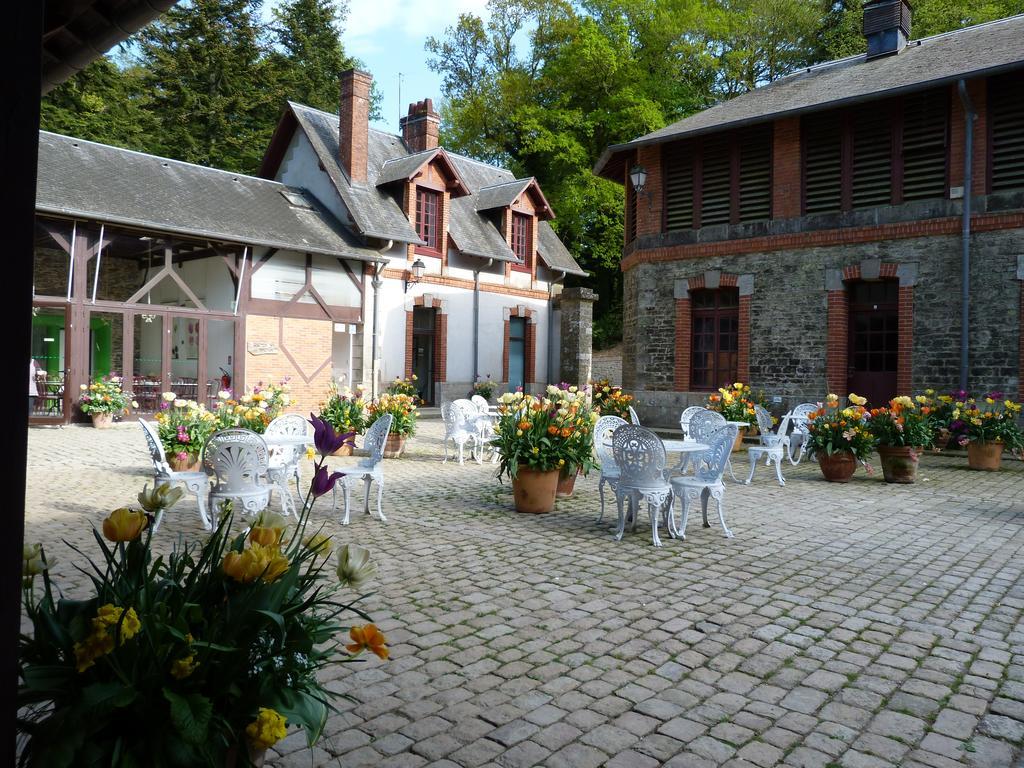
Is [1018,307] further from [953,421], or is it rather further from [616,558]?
[616,558]

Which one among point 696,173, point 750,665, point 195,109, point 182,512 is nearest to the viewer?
point 750,665

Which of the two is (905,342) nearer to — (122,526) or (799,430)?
(799,430)

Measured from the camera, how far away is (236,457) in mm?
5676


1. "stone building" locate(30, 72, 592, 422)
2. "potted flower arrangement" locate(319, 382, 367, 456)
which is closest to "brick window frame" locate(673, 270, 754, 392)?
"potted flower arrangement" locate(319, 382, 367, 456)

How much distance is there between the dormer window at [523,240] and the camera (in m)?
23.8

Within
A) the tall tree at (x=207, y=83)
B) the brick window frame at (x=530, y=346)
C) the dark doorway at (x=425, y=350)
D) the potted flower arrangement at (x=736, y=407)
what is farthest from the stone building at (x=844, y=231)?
the tall tree at (x=207, y=83)

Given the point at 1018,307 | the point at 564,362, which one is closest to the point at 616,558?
the point at 1018,307

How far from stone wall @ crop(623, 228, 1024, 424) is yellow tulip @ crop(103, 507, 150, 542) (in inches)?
538

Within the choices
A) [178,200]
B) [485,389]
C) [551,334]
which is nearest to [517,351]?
[551,334]

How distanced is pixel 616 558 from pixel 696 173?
1184cm

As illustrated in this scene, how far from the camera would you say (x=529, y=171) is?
3069 cm

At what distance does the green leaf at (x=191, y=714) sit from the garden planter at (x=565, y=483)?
604cm

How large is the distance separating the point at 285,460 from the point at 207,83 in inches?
949

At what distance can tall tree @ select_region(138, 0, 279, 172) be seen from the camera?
2578cm
